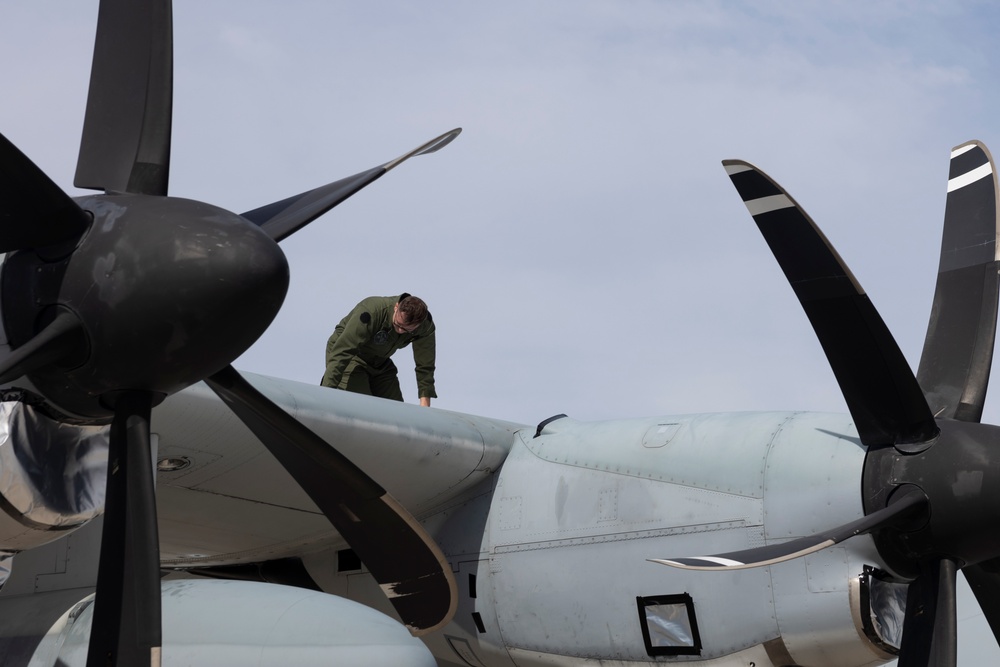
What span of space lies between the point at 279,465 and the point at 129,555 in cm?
328

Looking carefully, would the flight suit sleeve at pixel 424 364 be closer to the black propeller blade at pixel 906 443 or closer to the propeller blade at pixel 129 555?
the black propeller blade at pixel 906 443

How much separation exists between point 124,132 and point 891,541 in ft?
15.1

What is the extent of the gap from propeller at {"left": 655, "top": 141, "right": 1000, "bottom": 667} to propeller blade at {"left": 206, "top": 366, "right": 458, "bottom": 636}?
155cm

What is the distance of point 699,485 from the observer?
771cm

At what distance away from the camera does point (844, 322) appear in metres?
6.99

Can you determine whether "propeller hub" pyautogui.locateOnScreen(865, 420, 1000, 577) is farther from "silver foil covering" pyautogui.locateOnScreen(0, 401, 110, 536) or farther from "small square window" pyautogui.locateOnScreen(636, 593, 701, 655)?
"silver foil covering" pyautogui.locateOnScreen(0, 401, 110, 536)

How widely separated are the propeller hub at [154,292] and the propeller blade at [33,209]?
0.07 metres

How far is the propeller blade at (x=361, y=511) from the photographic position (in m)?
5.55

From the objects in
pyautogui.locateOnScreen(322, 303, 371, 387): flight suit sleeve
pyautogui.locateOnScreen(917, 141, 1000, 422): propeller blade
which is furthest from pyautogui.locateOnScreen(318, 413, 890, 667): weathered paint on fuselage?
pyautogui.locateOnScreen(322, 303, 371, 387): flight suit sleeve

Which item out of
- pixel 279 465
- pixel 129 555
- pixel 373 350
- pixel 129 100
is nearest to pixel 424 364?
pixel 373 350

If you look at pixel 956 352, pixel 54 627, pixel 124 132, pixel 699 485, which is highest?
pixel 124 132

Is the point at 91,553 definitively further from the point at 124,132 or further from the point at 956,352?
the point at 956,352

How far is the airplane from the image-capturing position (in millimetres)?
4672

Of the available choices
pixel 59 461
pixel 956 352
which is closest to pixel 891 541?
pixel 956 352
